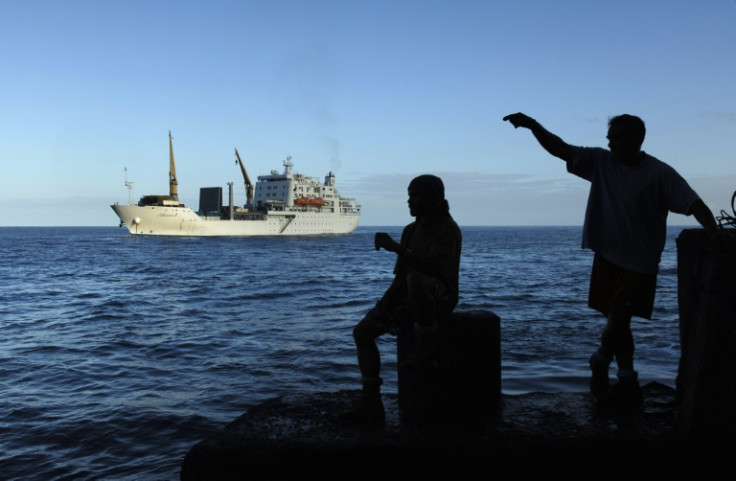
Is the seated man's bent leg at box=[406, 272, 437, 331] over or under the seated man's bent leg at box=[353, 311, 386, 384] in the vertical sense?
over

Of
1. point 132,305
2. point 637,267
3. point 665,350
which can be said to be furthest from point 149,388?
point 132,305

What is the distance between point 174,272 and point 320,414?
22.5 m

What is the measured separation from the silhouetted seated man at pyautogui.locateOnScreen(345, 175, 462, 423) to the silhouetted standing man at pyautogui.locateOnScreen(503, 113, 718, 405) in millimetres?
673

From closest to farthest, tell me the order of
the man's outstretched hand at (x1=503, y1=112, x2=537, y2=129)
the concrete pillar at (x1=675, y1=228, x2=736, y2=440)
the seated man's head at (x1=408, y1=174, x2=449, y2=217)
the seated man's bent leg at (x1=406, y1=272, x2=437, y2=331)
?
the concrete pillar at (x1=675, y1=228, x2=736, y2=440) → the seated man's bent leg at (x1=406, y1=272, x2=437, y2=331) → the seated man's head at (x1=408, y1=174, x2=449, y2=217) → the man's outstretched hand at (x1=503, y1=112, x2=537, y2=129)

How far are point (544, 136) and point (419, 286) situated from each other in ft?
3.65

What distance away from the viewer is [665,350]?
742 centimetres

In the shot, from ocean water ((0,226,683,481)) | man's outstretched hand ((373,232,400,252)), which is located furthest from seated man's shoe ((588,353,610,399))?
ocean water ((0,226,683,481))

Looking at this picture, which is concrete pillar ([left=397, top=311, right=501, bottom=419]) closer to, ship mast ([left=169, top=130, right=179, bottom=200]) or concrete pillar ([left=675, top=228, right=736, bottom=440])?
concrete pillar ([left=675, top=228, right=736, bottom=440])

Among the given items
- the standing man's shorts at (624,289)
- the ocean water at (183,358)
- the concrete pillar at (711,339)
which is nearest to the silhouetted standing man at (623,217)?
the standing man's shorts at (624,289)

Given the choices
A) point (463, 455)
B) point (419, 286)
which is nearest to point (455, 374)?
point (463, 455)

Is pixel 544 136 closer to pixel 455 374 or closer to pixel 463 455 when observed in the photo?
pixel 455 374

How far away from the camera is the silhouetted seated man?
2.68 metres

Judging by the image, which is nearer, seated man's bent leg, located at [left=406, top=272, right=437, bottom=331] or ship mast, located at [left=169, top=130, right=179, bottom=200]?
seated man's bent leg, located at [left=406, top=272, right=437, bottom=331]

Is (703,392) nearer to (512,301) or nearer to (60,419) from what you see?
(60,419)
